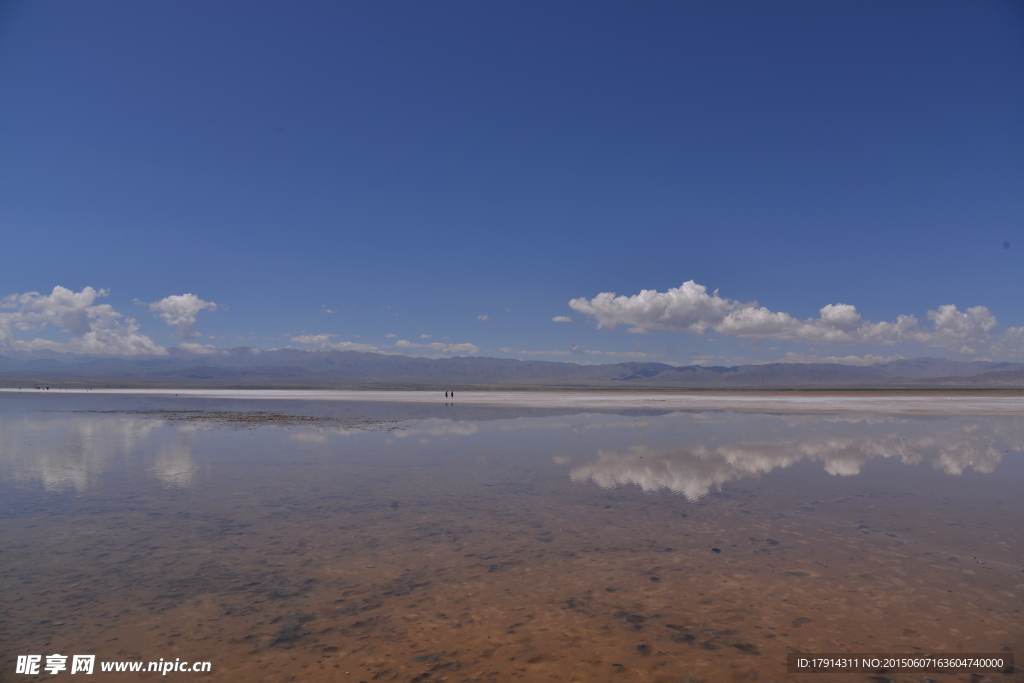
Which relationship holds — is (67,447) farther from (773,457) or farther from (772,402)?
(772,402)

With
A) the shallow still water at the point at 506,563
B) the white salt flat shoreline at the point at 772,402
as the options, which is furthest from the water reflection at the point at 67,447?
the white salt flat shoreline at the point at 772,402

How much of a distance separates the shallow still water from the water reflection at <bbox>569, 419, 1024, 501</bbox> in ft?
0.65

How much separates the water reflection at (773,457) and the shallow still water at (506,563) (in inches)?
7.8

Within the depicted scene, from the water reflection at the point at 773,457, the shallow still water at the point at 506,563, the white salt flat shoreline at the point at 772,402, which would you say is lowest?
the white salt flat shoreline at the point at 772,402

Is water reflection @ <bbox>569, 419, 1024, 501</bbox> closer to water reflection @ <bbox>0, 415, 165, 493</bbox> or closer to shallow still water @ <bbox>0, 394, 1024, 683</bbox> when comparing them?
shallow still water @ <bbox>0, 394, 1024, 683</bbox>

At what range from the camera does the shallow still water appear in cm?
621

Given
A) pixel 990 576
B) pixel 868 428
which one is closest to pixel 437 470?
pixel 990 576

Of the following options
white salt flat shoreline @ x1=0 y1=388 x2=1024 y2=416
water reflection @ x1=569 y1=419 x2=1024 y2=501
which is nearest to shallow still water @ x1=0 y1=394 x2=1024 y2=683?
water reflection @ x1=569 y1=419 x2=1024 y2=501

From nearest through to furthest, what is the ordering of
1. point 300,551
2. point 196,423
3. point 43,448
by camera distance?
point 300,551 → point 43,448 → point 196,423

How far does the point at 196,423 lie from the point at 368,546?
29114 mm

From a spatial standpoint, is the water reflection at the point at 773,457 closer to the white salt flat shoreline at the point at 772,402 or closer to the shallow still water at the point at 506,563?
the shallow still water at the point at 506,563

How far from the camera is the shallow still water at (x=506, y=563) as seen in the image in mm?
6207

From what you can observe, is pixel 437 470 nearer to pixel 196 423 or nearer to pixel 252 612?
pixel 252 612

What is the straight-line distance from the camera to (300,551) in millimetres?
9562
